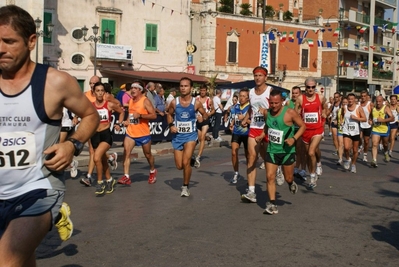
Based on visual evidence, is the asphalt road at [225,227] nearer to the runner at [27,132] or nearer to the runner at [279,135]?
the runner at [279,135]

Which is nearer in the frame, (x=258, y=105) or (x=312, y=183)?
(x=258, y=105)

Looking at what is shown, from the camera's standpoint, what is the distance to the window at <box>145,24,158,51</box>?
135 feet

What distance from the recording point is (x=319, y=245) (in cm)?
702

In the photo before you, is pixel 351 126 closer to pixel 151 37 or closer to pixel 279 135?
pixel 279 135

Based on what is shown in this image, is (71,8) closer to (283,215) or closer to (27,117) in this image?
(283,215)

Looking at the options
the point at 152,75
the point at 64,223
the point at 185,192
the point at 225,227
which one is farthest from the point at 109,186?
the point at 152,75

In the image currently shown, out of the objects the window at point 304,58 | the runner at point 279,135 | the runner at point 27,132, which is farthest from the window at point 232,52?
the runner at point 27,132

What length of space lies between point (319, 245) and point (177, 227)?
1.78 meters

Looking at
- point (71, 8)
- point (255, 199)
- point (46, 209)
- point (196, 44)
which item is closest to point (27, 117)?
point (46, 209)

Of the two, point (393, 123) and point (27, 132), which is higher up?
point (27, 132)

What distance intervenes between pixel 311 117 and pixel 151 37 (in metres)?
30.0

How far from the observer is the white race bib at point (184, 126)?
423 inches

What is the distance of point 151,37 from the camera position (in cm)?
4153

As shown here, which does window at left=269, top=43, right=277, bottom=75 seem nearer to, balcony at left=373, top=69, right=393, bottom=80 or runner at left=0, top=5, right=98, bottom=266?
balcony at left=373, top=69, right=393, bottom=80
